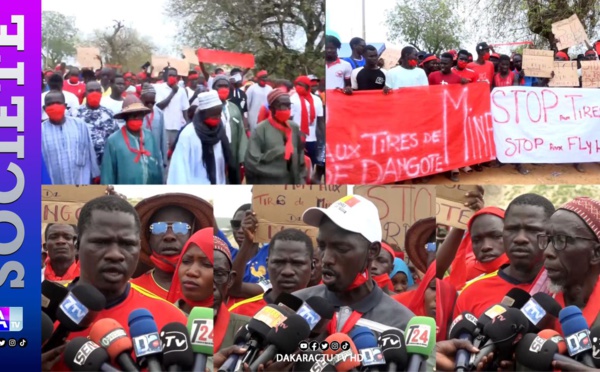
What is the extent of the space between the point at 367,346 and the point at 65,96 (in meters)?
2.47

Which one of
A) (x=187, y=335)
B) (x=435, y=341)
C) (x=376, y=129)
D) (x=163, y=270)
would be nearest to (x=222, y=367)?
(x=187, y=335)

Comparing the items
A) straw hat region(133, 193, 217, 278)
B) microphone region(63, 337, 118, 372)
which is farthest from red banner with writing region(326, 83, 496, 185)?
microphone region(63, 337, 118, 372)

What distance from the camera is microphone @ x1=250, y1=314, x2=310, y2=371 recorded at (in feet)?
20.2

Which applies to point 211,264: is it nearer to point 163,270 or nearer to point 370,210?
point 163,270

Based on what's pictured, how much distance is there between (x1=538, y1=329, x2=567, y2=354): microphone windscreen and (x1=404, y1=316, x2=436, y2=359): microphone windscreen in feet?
2.31

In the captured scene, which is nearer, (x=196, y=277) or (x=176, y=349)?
(x=176, y=349)

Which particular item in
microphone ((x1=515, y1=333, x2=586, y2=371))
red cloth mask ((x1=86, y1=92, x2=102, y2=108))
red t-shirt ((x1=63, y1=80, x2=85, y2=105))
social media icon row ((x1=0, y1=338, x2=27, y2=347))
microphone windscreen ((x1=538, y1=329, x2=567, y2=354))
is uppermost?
red t-shirt ((x1=63, y1=80, x2=85, y2=105))

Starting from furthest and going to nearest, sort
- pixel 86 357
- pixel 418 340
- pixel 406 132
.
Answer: pixel 406 132 < pixel 418 340 < pixel 86 357

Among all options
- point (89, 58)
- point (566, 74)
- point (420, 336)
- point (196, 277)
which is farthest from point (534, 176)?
point (89, 58)

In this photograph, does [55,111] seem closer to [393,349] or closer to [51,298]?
[51,298]

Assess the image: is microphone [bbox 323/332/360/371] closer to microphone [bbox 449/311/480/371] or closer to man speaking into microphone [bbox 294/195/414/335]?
man speaking into microphone [bbox 294/195/414/335]

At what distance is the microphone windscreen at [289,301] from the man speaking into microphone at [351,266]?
0.04 m

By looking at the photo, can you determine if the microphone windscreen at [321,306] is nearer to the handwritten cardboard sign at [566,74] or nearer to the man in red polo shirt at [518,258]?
the man in red polo shirt at [518,258]

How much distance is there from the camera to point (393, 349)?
241 inches
